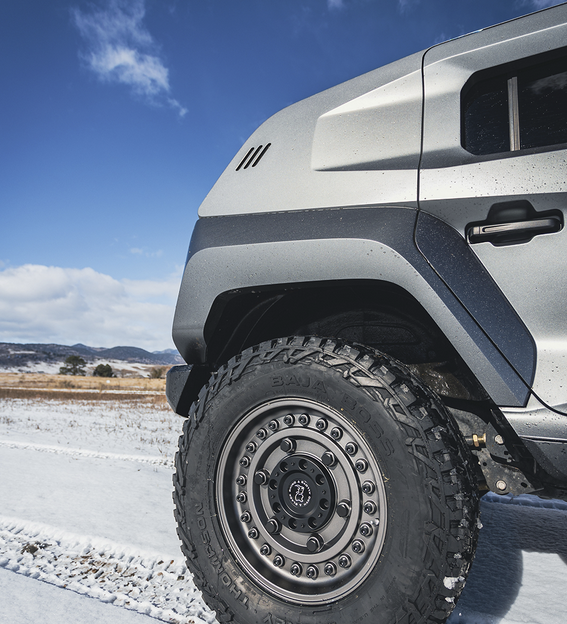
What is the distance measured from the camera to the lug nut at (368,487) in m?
1.42

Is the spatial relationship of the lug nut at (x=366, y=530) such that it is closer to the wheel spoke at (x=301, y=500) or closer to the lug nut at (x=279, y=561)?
the wheel spoke at (x=301, y=500)

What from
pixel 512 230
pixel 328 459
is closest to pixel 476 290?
pixel 512 230

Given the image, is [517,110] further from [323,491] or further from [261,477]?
[261,477]

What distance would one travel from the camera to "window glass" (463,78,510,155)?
152 cm

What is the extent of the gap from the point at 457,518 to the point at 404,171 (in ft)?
3.86

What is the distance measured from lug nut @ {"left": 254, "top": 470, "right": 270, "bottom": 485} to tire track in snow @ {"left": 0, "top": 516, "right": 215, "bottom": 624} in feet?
2.04

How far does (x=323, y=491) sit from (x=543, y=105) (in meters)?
1.58

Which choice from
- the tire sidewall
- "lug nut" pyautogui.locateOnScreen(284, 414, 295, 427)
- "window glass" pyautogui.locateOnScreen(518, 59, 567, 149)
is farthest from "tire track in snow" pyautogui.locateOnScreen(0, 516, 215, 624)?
"window glass" pyautogui.locateOnScreen(518, 59, 567, 149)

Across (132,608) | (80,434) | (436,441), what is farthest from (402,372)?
(80,434)

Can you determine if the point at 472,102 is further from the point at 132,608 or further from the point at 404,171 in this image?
the point at 132,608

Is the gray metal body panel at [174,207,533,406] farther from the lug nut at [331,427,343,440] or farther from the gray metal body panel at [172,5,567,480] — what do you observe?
the lug nut at [331,427,343,440]

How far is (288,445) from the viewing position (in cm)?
157

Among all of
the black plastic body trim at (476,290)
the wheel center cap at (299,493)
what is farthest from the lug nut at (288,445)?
the black plastic body trim at (476,290)

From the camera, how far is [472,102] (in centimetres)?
159
